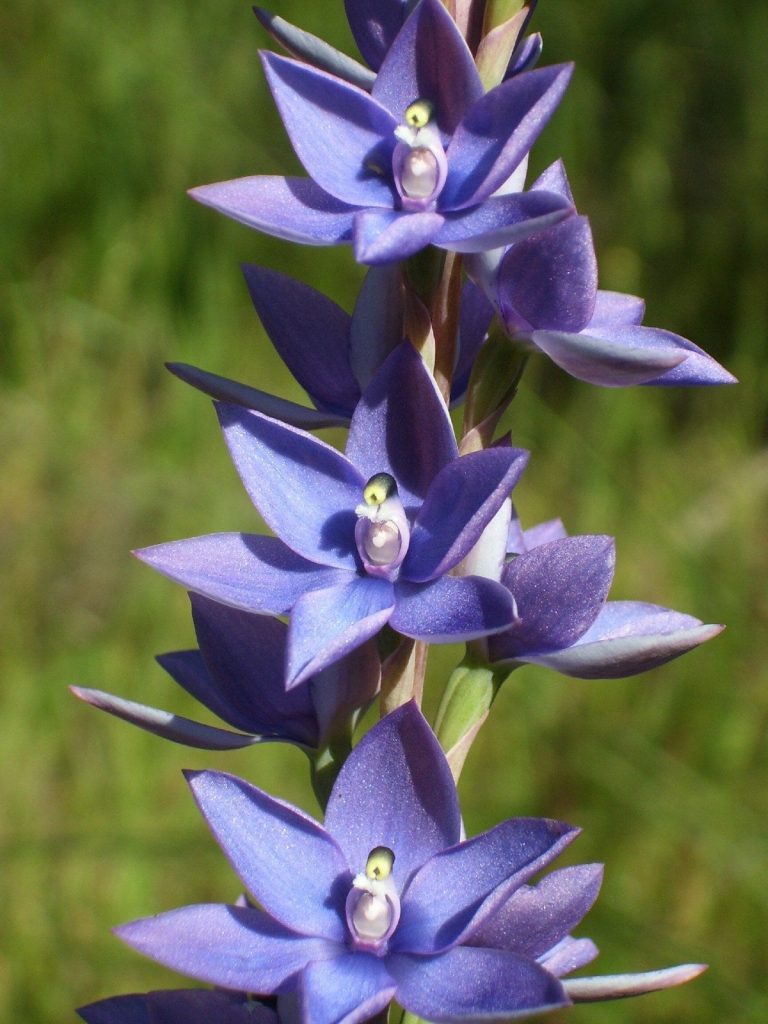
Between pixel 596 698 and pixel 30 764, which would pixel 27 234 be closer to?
pixel 30 764

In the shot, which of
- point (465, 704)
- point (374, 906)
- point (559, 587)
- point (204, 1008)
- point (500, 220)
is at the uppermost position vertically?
point (500, 220)

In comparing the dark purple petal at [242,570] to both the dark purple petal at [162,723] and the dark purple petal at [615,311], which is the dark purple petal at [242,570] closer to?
the dark purple petal at [162,723]

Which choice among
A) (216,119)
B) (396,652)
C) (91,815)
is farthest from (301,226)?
(216,119)

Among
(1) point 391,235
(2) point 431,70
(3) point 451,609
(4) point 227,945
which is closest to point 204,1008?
(4) point 227,945

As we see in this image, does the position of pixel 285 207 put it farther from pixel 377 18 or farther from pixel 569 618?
pixel 569 618


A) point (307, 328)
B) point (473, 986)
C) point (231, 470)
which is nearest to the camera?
point (473, 986)

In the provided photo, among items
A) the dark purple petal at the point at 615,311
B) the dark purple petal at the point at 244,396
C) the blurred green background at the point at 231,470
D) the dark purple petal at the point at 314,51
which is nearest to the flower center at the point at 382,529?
the dark purple petal at the point at 244,396

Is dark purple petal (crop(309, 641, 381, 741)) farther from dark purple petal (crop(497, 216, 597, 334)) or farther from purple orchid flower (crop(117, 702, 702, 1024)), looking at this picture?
dark purple petal (crop(497, 216, 597, 334))
